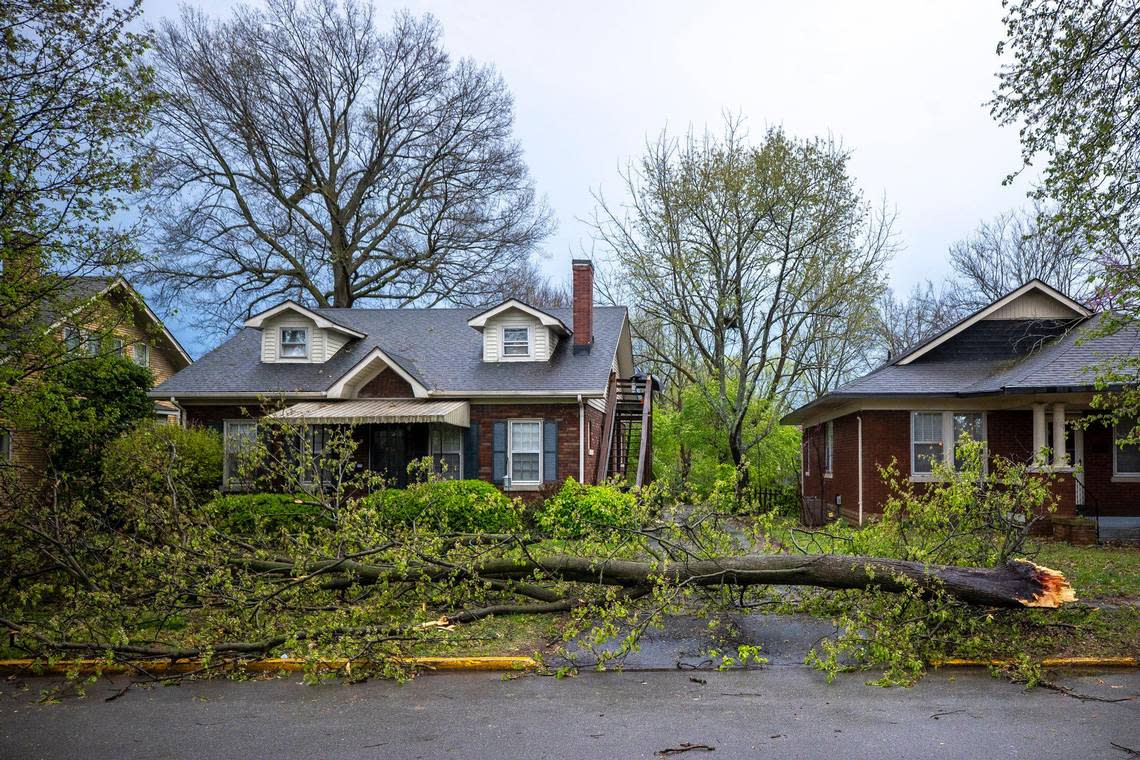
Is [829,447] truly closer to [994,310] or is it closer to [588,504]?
[994,310]

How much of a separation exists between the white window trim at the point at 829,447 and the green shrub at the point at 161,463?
14444mm

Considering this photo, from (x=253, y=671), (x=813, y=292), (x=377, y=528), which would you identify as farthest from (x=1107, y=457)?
(x=253, y=671)

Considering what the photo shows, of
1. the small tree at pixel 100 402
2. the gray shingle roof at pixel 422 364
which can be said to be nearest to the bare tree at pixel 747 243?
the gray shingle roof at pixel 422 364

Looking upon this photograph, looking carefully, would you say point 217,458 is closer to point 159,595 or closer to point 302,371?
point 302,371

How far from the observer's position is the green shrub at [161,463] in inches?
343

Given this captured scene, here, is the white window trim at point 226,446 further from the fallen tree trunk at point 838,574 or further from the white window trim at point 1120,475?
the white window trim at point 1120,475

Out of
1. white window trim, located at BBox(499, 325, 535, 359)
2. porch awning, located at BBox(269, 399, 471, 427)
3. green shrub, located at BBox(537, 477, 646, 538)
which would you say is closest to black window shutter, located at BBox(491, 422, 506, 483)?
porch awning, located at BBox(269, 399, 471, 427)

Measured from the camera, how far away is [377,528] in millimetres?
8031

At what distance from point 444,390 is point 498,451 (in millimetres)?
1787

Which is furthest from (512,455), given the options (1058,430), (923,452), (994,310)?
(994,310)

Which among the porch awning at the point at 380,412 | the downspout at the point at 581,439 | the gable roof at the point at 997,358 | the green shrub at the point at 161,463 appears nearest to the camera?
the green shrub at the point at 161,463

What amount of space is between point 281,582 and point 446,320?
15.1 m

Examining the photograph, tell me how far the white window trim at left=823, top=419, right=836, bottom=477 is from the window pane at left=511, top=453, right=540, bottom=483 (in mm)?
7640

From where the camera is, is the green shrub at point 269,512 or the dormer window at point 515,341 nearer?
the green shrub at point 269,512
